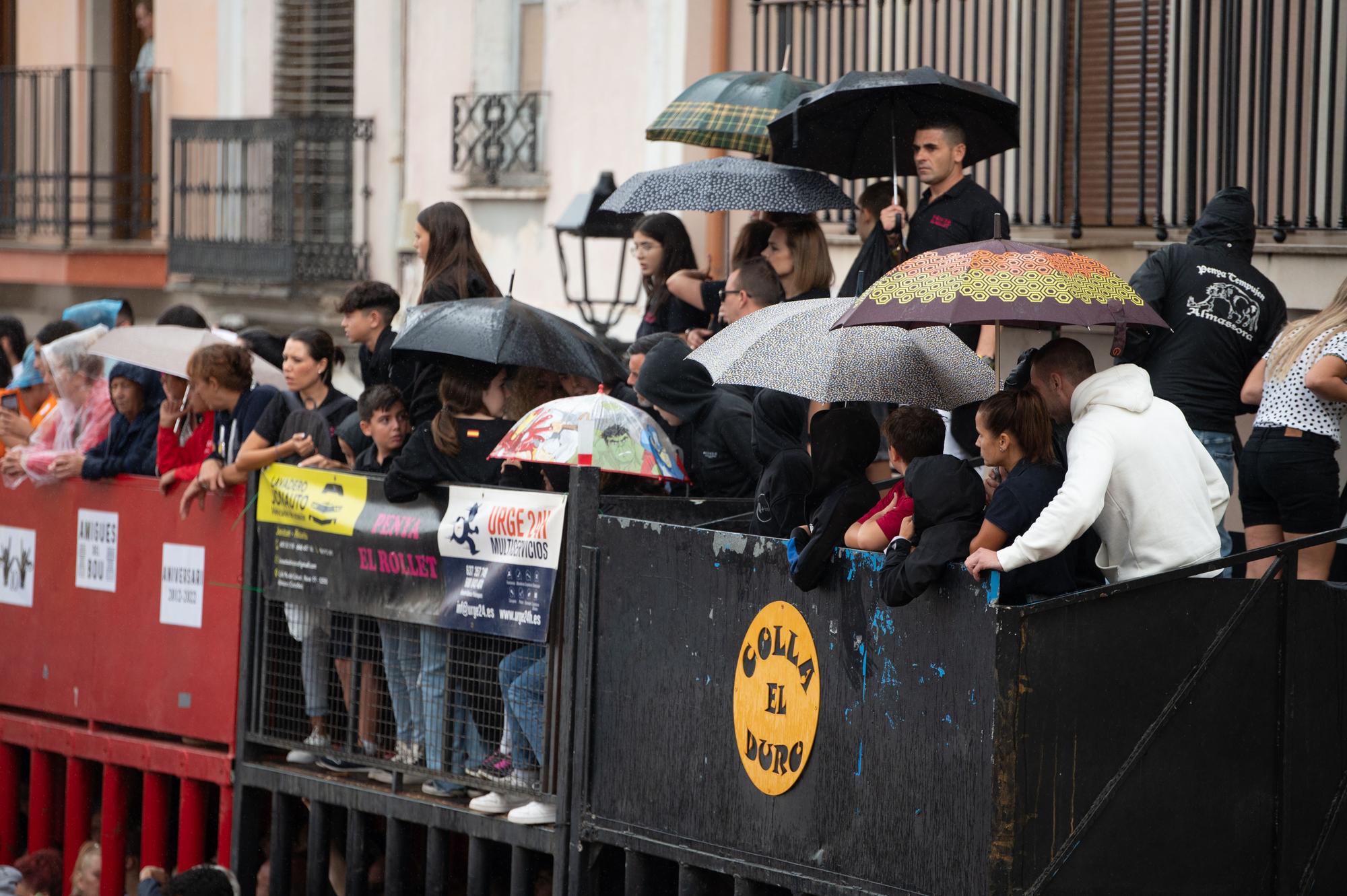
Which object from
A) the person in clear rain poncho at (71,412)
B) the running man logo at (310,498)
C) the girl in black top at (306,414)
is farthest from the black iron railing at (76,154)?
the running man logo at (310,498)

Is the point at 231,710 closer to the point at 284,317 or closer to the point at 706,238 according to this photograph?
the point at 706,238

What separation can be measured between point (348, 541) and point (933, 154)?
9.06 feet

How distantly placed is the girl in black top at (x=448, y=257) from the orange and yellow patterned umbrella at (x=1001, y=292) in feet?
9.12

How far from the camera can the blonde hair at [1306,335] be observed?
23.2 ft

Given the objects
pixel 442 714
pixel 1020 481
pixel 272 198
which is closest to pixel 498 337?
pixel 442 714

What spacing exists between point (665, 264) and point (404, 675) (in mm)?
2580

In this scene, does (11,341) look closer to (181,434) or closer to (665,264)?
(181,434)

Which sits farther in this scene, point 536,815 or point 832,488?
point 536,815

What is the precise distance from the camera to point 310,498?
25.2 feet

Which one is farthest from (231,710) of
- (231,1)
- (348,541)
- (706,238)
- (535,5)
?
(231,1)

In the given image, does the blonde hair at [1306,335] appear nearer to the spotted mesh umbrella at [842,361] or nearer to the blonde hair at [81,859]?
the spotted mesh umbrella at [842,361]

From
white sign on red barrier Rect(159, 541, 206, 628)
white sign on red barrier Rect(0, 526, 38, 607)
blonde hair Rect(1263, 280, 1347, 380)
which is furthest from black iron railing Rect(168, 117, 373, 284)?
blonde hair Rect(1263, 280, 1347, 380)

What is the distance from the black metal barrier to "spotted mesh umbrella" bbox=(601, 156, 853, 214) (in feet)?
6.27

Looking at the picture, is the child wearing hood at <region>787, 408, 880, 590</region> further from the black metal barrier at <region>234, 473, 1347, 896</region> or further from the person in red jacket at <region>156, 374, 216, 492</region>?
the person in red jacket at <region>156, 374, 216, 492</region>
